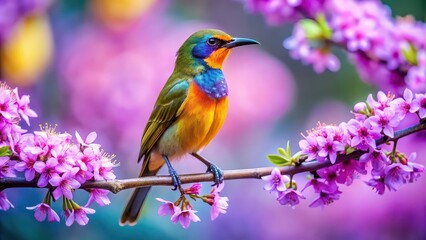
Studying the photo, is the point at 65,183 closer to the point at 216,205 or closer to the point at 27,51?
the point at 216,205

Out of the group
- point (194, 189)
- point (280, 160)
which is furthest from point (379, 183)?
point (194, 189)

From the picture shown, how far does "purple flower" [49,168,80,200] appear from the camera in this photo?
0.73 meters

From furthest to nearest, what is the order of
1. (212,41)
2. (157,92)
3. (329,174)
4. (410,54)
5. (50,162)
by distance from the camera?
(157,92)
(410,54)
(212,41)
(329,174)
(50,162)

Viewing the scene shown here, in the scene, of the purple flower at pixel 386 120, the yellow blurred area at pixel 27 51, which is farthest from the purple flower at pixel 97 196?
the yellow blurred area at pixel 27 51

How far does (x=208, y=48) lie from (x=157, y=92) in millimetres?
536

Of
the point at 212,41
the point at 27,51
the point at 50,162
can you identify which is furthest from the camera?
the point at 27,51

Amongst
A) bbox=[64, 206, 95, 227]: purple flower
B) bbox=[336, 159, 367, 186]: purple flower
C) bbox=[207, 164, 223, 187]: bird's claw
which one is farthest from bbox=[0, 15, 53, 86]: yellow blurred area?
bbox=[336, 159, 367, 186]: purple flower

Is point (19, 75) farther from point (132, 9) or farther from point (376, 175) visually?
point (376, 175)

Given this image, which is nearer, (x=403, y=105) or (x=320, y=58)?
(x=403, y=105)

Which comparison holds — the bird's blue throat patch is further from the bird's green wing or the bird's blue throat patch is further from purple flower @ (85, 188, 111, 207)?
purple flower @ (85, 188, 111, 207)

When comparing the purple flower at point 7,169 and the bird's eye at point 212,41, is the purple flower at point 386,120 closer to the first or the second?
the bird's eye at point 212,41

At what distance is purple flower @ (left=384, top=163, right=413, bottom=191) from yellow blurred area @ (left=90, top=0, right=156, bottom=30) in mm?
942

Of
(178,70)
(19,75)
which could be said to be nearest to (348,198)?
(178,70)

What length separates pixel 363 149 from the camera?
0.78 metres
